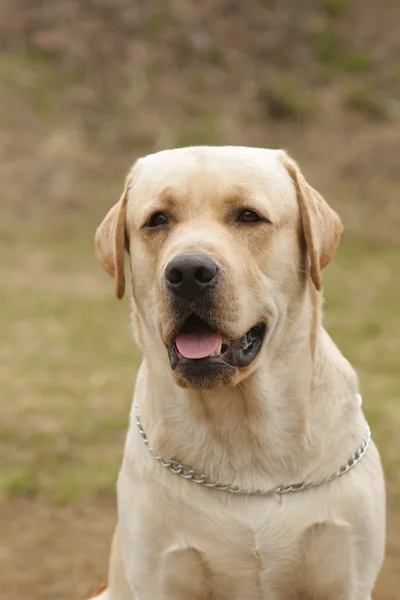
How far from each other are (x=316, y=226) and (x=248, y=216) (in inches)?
8.1

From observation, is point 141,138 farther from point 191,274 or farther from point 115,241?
point 191,274

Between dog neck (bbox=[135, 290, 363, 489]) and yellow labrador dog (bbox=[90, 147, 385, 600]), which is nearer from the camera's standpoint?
yellow labrador dog (bbox=[90, 147, 385, 600])

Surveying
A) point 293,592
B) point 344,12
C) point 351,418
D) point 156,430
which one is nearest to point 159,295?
point 156,430

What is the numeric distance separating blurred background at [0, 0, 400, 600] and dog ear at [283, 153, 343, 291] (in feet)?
10.3

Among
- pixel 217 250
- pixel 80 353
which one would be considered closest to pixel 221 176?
pixel 217 250

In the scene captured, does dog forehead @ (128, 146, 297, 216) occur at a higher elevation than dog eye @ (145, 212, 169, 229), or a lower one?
higher

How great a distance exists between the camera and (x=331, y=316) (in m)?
8.23

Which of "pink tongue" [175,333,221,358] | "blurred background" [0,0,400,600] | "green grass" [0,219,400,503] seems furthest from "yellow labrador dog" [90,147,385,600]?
"blurred background" [0,0,400,600]

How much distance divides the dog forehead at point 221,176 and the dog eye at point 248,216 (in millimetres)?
37

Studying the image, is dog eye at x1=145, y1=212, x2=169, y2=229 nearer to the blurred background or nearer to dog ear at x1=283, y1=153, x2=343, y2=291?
dog ear at x1=283, y1=153, x2=343, y2=291

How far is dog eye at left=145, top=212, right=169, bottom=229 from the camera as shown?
9.44 feet

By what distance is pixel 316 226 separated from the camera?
9.51 ft

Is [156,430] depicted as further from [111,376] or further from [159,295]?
[111,376]

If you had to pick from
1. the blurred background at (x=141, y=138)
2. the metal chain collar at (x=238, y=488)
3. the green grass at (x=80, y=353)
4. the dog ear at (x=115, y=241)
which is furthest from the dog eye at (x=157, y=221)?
the blurred background at (x=141, y=138)
